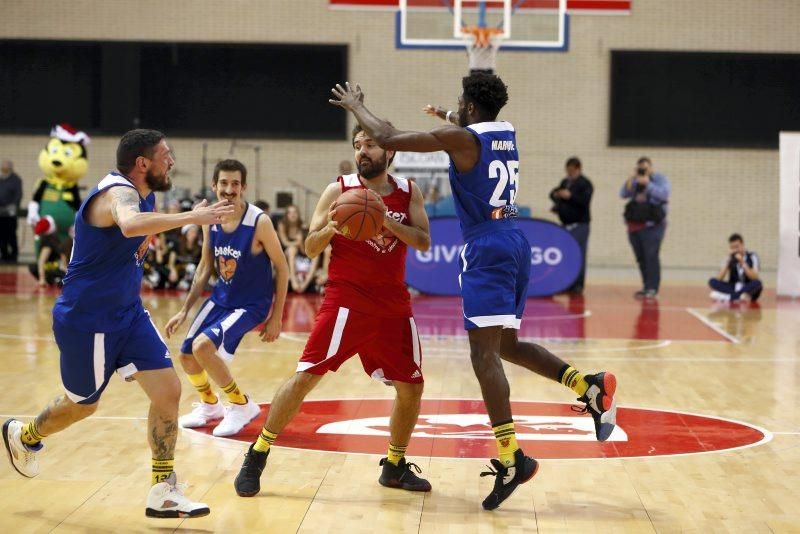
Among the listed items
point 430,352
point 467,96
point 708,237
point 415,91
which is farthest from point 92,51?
point 467,96

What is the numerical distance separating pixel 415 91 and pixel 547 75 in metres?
2.60

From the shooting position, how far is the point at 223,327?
23.0ft

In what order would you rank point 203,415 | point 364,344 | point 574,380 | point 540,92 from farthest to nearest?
point 540,92 → point 203,415 → point 574,380 → point 364,344

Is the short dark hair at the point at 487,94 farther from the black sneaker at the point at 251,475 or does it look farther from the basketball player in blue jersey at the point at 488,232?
the black sneaker at the point at 251,475

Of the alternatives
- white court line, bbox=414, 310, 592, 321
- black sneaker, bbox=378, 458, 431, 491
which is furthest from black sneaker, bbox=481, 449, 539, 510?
white court line, bbox=414, 310, 592, 321

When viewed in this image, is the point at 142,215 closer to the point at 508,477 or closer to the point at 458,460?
the point at 508,477

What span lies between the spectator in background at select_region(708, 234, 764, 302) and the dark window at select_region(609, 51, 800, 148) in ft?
22.5

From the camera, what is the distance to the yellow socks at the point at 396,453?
18.5ft

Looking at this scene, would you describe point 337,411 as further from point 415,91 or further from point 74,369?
point 415,91

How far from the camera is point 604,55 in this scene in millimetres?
22672

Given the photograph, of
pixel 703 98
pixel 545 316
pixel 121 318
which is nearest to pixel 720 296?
pixel 545 316

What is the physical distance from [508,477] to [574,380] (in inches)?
30.5

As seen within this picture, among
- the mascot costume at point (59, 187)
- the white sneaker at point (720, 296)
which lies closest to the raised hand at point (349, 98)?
the white sneaker at point (720, 296)

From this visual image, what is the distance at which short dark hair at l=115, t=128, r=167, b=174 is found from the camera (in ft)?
16.6
